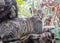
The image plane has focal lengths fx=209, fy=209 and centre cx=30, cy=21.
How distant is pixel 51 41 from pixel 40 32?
0.32ft

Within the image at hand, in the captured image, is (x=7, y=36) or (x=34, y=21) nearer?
(x=7, y=36)

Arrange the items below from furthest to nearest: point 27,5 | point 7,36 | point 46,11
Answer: point 27,5 < point 46,11 < point 7,36

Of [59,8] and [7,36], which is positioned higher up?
[59,8]

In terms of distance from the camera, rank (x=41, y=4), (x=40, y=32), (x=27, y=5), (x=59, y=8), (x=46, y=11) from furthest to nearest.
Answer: (x=27, y=5) < (x=46, y=11) < (x=41, y=4) < (x=59, y=8) < (x=40, y=32)

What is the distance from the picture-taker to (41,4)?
1.92 meters

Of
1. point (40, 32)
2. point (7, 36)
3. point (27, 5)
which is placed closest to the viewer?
point (7, 36)

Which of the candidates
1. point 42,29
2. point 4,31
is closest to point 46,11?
point 42,29

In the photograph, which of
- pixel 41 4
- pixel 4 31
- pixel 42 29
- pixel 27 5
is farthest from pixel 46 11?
pixel 4 31

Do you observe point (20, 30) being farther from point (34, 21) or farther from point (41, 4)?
point (41, 4)

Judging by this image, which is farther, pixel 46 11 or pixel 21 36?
pixel 46 11

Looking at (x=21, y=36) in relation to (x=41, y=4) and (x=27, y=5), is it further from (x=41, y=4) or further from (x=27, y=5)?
(x=27, y=5)

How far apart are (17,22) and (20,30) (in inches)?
2.7

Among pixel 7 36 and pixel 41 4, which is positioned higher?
pixel 41 4

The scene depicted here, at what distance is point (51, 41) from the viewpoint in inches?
56.7
